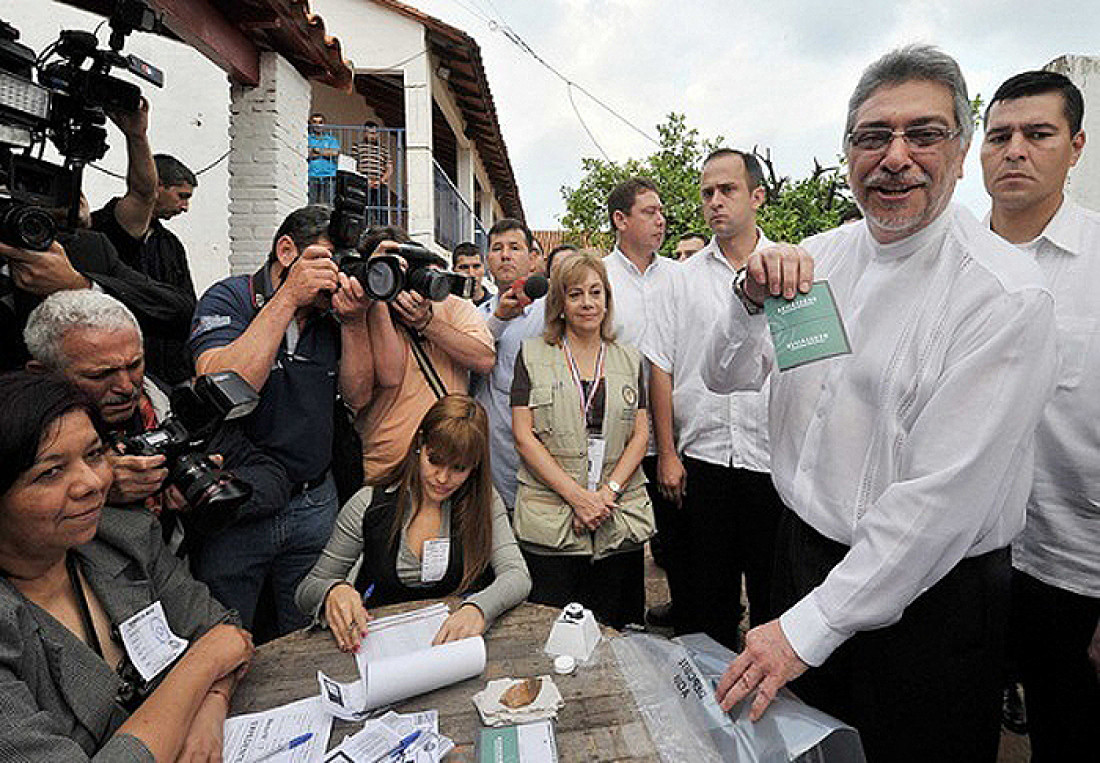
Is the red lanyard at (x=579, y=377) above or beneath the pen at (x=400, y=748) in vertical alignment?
above

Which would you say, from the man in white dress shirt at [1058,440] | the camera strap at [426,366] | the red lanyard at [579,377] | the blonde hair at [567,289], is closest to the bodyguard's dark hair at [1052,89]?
the man in white dress shirt at [1058,440]

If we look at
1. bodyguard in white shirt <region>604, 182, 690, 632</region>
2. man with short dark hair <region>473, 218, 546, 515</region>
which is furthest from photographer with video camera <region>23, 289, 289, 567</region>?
bodyguard in white shirt <region>604, 182, 690, 632</region>

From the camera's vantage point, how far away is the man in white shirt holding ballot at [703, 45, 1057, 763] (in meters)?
1.28

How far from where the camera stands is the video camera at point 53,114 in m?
1.77

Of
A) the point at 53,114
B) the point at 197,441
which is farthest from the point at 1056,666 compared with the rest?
the point at 53,114

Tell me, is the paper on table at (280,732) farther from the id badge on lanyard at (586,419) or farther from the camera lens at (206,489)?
the id badge on lanyard at (586,419)

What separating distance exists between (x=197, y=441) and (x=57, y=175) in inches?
39.3

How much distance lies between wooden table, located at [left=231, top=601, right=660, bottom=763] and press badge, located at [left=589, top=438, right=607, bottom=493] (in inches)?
31.2

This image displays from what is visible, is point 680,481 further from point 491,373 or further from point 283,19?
point 283,19

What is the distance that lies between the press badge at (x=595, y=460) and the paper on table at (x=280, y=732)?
139cm

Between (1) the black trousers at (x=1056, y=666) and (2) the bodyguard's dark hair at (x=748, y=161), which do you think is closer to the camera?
(1) the black trousers at (x=1056, y=666)

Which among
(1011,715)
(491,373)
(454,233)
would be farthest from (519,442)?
(454,233)

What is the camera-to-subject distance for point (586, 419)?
269 cm

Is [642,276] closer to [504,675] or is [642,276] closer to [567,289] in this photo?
[567,289]
